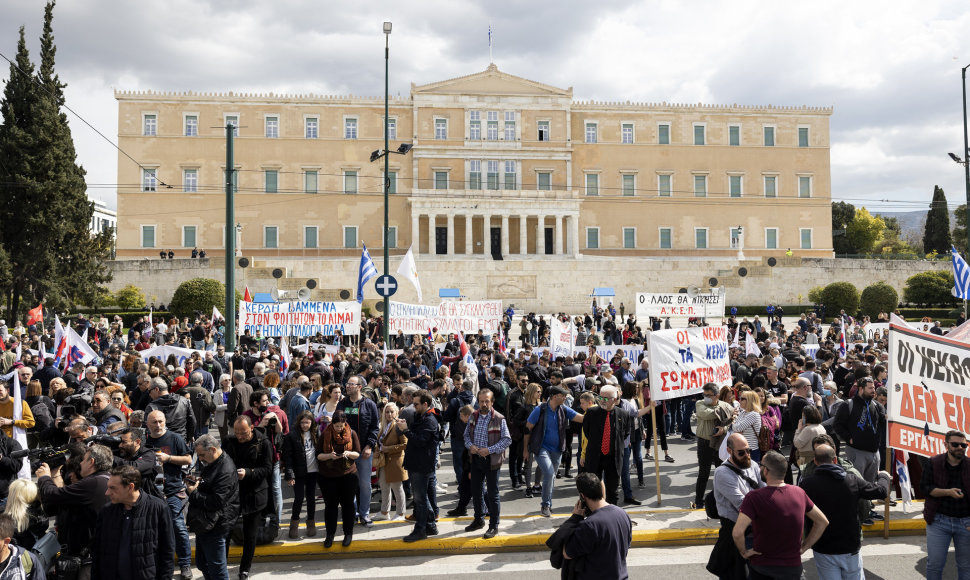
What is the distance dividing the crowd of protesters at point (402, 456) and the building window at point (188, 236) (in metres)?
39.4

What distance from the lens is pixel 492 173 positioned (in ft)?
169

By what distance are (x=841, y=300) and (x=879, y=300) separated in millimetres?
1848

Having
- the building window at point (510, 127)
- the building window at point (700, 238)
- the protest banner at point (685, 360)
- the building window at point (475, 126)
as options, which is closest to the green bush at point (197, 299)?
the building window at point (475, 126)

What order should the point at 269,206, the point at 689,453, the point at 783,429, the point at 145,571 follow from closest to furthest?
the point at 145,571 → the point at 783,429 → the point at 689,453 → the point at 269,206

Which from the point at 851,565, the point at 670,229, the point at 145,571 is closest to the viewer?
the point at 145,571

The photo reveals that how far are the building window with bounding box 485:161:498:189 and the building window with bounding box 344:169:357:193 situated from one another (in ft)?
29.7

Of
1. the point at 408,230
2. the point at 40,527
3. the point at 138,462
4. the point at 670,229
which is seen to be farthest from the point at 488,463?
the point at 670,229

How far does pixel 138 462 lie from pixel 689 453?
26.3 ft

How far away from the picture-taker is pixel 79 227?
3044 cm

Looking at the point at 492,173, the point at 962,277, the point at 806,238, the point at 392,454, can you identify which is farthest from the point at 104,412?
the point at 806,238

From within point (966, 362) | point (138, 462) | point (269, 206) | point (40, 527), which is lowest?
point (40, 527)

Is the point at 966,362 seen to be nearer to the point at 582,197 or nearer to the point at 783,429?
the point at 783,429

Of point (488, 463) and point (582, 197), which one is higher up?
point (582, 197)

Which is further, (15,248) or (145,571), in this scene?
(15,248)
